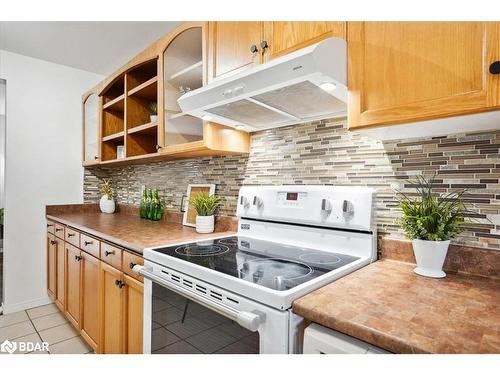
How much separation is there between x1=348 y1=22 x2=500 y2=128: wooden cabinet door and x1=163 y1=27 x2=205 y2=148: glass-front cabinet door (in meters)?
0.97

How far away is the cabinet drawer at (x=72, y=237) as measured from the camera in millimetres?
2071

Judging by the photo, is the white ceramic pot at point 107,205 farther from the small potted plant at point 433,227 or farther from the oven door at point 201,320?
the small potted plant at point 433,227

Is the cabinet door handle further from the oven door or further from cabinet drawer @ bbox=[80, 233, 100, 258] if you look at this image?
cabinet drawer @ bbox=[80, 233, 100, 258]

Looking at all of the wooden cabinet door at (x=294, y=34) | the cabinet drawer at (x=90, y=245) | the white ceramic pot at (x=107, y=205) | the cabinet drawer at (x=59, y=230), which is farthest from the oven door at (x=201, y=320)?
the white ceramic pot at (x=107, y=205)

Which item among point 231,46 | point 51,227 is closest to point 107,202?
point 51,227

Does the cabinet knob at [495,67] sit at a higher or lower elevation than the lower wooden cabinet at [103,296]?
higher

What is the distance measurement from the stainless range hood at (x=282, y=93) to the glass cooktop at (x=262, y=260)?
64 cm

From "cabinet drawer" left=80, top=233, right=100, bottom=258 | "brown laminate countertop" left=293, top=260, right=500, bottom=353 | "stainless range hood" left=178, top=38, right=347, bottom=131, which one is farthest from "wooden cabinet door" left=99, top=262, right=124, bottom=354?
"brown laminate countertop" left=293, top=260, right=500, bottom=353

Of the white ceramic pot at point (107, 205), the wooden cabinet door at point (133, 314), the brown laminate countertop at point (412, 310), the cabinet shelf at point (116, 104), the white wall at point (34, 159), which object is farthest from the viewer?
the white ceramic pot at point (107, 205)

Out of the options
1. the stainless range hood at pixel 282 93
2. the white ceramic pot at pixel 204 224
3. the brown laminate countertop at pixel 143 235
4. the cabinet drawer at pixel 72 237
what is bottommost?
the cabinet drawer at pixel 72 237

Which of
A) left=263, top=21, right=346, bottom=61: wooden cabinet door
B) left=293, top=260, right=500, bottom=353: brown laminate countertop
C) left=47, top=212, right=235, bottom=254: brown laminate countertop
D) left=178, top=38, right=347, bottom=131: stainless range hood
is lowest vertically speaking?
left=293, top=260, right=500, bottom=353: brown laminate countertop

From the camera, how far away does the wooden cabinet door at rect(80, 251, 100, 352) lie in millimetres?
1774
